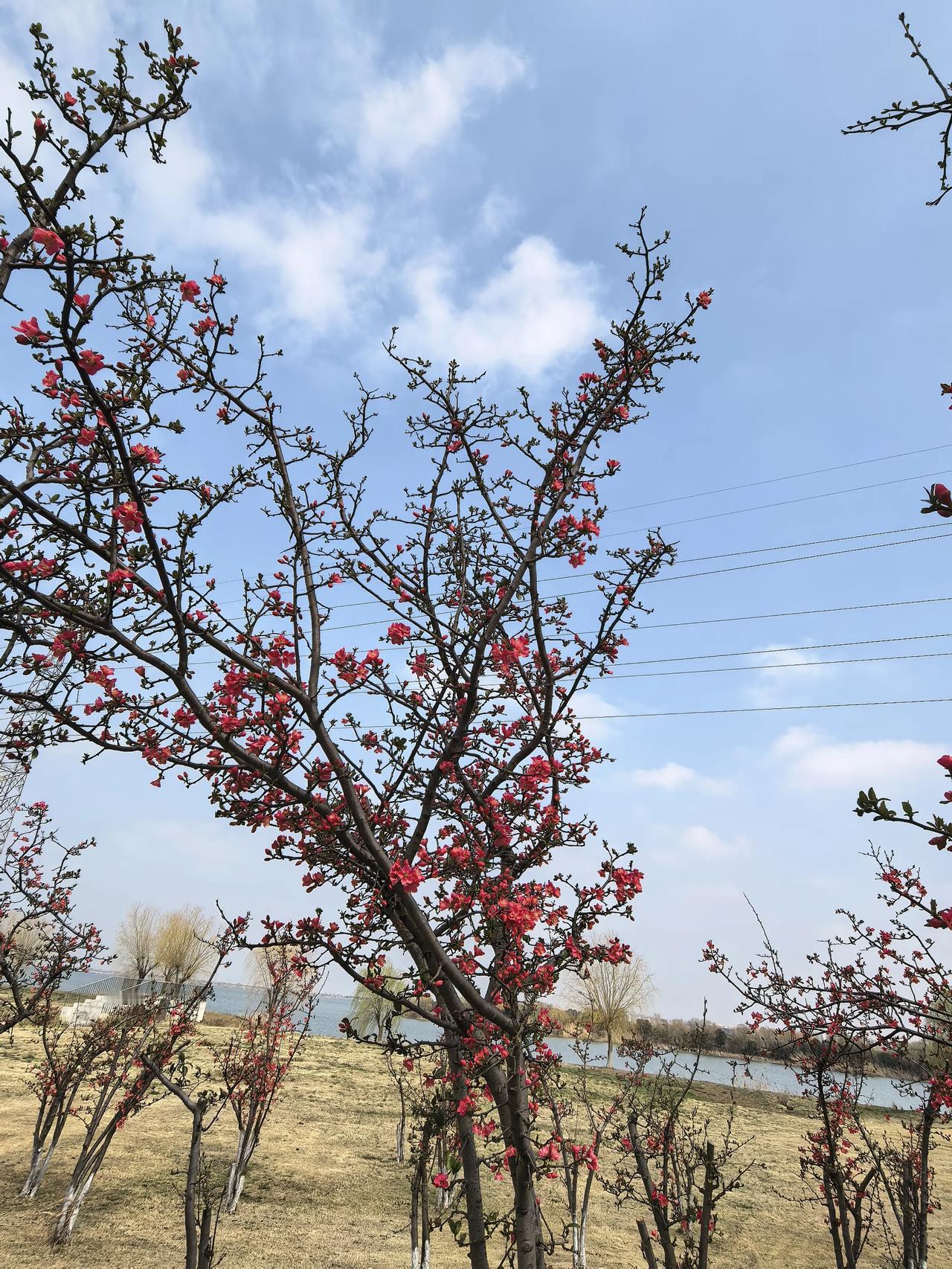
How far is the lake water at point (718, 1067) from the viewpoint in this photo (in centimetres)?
762

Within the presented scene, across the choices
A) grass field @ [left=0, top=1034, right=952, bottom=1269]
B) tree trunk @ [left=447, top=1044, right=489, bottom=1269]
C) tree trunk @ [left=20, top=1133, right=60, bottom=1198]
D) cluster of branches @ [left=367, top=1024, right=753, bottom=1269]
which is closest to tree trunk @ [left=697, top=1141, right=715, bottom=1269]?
cluster of branches @ [left=367, top=1024, right=753, bottom=1269]

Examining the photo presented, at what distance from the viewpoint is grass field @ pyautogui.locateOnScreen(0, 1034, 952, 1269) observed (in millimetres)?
6648

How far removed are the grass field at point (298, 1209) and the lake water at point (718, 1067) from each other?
1281mm

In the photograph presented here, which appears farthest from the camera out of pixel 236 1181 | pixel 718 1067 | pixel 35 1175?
pixel 718 1067

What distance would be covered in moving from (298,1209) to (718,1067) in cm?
3334

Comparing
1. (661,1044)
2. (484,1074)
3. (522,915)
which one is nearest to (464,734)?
(522,915)

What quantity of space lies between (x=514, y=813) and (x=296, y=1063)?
17128 millimetres

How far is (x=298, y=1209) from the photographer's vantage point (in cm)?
798

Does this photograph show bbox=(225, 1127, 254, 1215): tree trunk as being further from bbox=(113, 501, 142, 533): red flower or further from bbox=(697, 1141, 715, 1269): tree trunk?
bbox=(113, 501, 142, 533): red flower

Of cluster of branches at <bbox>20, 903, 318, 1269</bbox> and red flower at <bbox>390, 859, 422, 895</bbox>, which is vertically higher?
red flower at <bbox>390, 859, 422, 895</bbox>

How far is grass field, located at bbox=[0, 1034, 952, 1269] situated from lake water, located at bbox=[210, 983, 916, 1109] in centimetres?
128

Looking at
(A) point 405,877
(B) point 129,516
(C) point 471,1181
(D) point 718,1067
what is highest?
(B) point 129,516

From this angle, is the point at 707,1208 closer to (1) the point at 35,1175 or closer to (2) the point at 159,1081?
(2) the point at 159,1081

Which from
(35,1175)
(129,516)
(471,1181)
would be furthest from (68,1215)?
(129,516)
